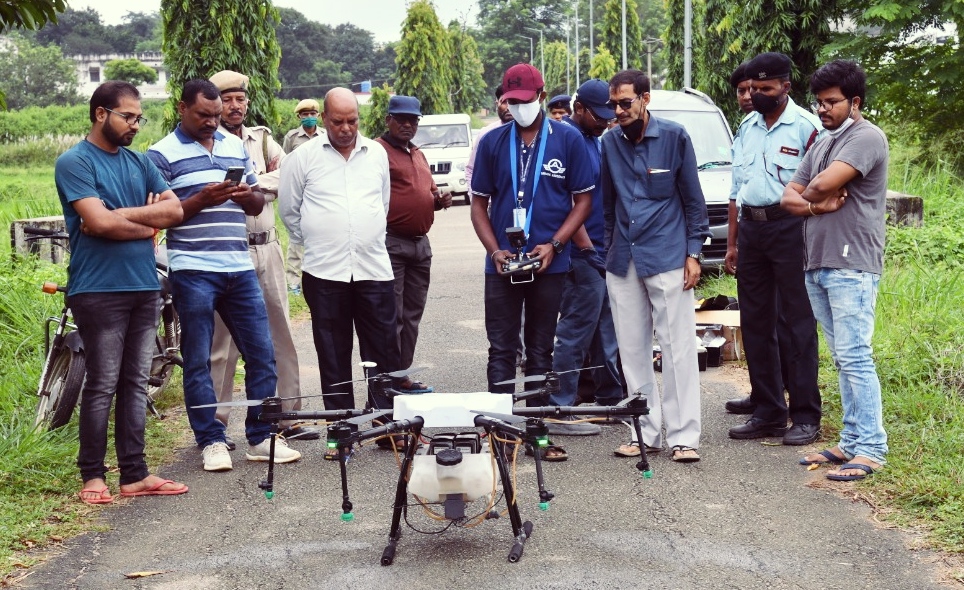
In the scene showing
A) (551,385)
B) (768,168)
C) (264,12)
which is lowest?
(551,385)

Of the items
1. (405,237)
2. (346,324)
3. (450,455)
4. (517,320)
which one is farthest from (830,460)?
(405,237)

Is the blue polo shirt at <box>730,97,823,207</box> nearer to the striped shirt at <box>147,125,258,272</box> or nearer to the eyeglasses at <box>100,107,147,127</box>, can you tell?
the striped shirt at <box>147,125,258,272</box>

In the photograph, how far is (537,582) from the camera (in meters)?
5.03

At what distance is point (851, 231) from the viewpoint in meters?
6.52

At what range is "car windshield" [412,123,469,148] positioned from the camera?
1116 inches

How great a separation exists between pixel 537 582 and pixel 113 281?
2819mm

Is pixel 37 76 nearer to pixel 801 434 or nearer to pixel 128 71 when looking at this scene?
pixel 128 71

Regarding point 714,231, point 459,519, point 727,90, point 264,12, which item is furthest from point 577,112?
point 727,90

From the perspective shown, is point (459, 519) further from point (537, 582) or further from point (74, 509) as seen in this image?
point (74, 509)

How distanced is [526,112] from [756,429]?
8.01ft

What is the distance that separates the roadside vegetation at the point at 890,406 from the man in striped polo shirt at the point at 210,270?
2.01ft

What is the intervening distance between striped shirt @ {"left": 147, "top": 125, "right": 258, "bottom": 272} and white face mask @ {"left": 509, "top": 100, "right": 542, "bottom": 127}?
5.60 ft

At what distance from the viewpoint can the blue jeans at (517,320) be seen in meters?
6.94

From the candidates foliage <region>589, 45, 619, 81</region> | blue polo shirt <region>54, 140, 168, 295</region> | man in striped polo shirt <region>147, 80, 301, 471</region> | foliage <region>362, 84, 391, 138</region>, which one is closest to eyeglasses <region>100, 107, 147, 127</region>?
blue polo shirt <region>54, 140, 168, 295</region>
